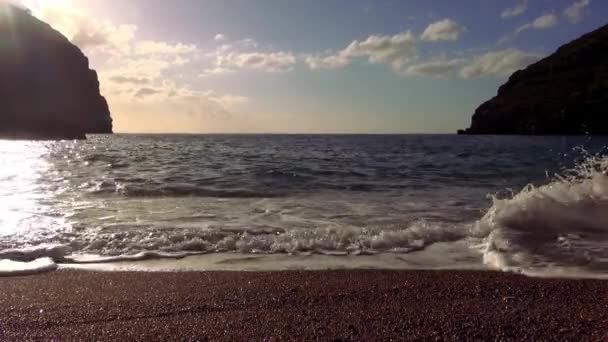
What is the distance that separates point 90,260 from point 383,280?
3.59m

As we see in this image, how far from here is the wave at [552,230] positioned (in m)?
5.08

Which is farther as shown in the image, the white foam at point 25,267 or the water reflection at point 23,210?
the water reflection at point 23,210

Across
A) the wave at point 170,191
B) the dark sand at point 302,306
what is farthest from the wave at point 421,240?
the wave at point 170,191

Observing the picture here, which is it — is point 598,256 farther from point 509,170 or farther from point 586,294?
point 509,170

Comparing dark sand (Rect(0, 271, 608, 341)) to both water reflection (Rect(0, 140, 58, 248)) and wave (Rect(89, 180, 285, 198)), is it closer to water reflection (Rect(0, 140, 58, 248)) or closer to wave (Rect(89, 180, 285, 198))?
water reflection (Rect(0, 140, 58, 248))

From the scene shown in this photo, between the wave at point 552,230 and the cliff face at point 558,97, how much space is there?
91546 mm

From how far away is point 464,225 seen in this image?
737 cm

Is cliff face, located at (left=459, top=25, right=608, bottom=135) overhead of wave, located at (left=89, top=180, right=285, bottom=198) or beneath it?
overhead

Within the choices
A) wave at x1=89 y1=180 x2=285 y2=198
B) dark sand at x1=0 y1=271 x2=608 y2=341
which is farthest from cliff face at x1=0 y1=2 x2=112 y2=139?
dark sand at x1=0 y1=271 x2=608 y2=341

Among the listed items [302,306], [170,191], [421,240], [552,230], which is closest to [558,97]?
[170,191]

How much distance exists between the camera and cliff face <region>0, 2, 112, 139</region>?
84562mm

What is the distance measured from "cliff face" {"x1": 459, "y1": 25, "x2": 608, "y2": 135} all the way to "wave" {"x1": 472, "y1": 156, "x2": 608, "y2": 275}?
91546mm

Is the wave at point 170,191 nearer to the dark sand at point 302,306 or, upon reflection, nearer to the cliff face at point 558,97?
the dark sand at point 302,306

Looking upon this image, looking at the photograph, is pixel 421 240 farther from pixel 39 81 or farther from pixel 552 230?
pixel 39 81
